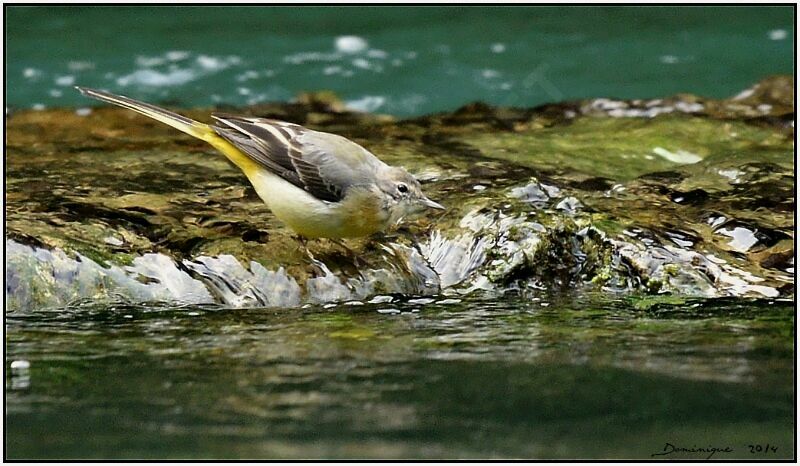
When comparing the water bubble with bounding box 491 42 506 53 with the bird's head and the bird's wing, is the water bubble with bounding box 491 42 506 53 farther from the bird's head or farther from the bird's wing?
the bird's head

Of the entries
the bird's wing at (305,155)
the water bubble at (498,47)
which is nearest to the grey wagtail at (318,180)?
the bird's wing at (305,155)

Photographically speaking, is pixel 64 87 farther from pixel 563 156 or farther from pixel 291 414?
pixel 291 414

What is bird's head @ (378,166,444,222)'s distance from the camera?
6.99m

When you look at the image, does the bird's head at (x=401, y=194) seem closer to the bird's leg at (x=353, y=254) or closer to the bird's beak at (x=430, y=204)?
the bird's beak at (x=430, y=204)

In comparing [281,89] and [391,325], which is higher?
[281,89]

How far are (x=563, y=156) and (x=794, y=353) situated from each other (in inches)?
163

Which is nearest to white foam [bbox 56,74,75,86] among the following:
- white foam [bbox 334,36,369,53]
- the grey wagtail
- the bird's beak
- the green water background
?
the green water background

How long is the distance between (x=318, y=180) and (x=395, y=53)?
612cm

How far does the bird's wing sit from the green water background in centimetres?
438

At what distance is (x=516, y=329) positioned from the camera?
582 centimetres

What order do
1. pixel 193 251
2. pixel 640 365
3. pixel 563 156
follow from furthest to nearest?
pixel 563 156 < pixel 193 251 < pixel 640 365

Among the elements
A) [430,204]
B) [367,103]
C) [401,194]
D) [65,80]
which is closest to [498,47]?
[367,103]

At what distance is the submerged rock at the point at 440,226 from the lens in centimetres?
650

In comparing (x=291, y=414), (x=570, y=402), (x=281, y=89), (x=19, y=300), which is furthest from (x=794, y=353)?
(x=281, y=89)
